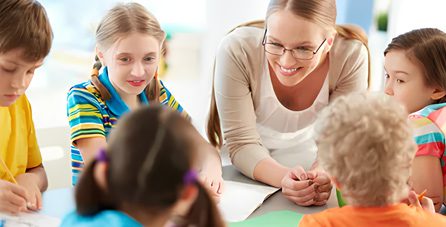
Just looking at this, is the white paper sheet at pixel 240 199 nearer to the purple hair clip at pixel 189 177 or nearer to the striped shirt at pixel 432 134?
the striped shirt at pixel 432 134

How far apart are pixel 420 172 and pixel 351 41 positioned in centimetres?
46

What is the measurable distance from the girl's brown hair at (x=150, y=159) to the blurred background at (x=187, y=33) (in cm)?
156

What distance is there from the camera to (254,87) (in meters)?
1.44

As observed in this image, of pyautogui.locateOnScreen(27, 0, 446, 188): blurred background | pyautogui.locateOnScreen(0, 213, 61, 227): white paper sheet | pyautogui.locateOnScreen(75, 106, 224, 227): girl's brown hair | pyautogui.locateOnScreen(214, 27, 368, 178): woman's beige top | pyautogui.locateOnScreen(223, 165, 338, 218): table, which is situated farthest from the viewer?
pyautogui.locateOnScreen(27, 0, 446, 188): blurred background

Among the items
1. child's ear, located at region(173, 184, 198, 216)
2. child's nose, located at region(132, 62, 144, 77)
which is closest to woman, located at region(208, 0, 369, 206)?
child's nose, located at region(132, 62, 144, 77)

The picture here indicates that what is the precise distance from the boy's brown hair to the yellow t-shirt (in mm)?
221

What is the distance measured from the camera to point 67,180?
1542 mm

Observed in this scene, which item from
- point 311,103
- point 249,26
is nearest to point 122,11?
point 249,26

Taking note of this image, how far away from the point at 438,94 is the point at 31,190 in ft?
3.01

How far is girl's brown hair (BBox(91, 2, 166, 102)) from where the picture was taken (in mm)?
1189

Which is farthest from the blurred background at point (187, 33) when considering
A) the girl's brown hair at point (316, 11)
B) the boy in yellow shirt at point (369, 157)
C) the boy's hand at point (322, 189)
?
the boy in yellow shirt at point (369, 157)

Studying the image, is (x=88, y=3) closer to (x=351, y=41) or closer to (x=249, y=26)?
(x=249, y=26)

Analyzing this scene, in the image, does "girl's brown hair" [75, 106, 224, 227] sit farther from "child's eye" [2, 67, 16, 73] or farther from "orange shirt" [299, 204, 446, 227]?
→ "child's eye" [2, 67, 16, 73]

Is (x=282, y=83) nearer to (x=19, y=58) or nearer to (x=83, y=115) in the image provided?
(x=83, y=115)
